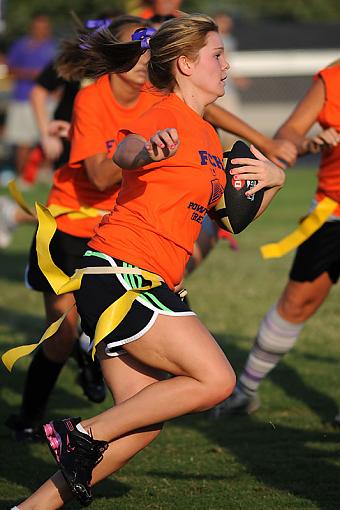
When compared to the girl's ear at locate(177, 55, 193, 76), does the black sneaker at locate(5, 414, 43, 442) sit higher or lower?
lower

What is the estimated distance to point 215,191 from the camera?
4.44m

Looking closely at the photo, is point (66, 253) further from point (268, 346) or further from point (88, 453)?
point (88, 453)

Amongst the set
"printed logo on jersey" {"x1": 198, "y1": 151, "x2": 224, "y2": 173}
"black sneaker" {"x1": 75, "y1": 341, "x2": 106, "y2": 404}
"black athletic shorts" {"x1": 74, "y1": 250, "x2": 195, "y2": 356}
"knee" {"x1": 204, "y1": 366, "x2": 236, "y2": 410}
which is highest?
"printed logo on jersey" {"x1": 198, "y1": 151, "x2": 224, "y2": 173}

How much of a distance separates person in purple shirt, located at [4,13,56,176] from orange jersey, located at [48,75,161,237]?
13.3 m

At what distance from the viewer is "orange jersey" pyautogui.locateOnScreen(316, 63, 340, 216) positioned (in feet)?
19.5

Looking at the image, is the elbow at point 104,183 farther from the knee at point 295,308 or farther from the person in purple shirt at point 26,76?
the person in purple shirt at point 26,76

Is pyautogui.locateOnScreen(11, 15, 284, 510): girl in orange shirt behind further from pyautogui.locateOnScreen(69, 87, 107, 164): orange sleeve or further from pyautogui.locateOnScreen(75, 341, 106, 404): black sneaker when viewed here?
pyautogui.locateOnScreen(75, 341, 106, 404): black sneaker

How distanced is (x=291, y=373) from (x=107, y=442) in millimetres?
3361

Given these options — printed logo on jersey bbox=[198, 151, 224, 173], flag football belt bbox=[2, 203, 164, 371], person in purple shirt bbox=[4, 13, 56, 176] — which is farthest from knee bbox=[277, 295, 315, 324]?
person in purple shirt bbox=[4, 13, 56, 176]

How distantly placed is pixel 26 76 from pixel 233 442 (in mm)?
14248

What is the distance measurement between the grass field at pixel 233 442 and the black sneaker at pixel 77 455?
2.32 ft

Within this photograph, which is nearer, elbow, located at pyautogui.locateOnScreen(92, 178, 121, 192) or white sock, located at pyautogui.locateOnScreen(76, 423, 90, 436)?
white sock, located at pyautogui.locateOnScreen(76, 423, 90, 436)

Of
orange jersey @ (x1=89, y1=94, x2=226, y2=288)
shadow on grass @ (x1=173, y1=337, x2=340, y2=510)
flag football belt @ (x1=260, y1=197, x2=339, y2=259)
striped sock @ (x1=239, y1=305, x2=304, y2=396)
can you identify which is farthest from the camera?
striped sock @ (x1=239, y1=305, x2=304, y2=396)

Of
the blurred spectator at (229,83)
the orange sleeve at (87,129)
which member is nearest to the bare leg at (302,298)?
the blurred spectator at (229,83)
